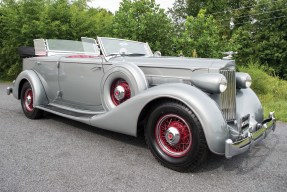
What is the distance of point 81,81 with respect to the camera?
175 inches

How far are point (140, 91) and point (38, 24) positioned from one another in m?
8.80

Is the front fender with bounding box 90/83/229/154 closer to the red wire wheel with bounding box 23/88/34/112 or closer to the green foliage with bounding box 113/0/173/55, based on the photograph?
the red wire wheel with bounding box 23/88/34/112

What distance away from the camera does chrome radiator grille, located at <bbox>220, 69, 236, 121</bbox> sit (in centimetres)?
335

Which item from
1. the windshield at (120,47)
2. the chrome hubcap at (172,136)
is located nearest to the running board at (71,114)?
the windshield at (120,47)

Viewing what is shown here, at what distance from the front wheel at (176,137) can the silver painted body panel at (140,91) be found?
11 cm

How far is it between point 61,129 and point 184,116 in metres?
2.47

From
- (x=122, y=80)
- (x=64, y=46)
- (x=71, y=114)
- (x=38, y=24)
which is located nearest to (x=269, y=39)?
(x=38, y=24)

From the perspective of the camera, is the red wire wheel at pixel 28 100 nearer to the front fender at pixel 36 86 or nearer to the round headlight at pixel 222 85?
the front fender at pixel 36 86

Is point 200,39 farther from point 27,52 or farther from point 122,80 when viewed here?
point 122,80

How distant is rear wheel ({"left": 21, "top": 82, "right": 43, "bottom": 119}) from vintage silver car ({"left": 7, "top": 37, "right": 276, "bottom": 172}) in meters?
0.24

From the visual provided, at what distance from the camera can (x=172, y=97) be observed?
120 inches

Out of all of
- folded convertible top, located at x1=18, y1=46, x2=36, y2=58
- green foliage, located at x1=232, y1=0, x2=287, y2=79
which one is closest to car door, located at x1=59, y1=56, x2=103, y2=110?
folded convertible top, located at x1=18, y1=46, x2=36, y2=58

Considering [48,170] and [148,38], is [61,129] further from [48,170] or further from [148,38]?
[148,38]

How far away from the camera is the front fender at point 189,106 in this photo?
2.81 m
